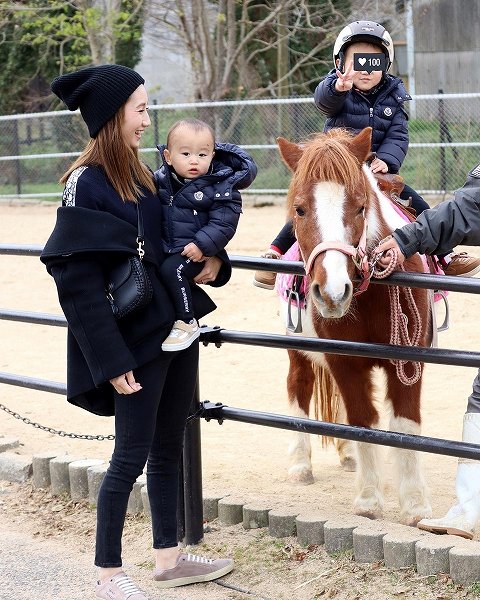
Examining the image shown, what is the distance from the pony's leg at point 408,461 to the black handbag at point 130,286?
1311mm

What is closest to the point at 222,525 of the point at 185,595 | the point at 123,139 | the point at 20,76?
the point at 185,595

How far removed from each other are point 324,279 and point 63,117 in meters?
14.7

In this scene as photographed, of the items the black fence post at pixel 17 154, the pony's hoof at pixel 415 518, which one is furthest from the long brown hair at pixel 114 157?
the black fence post at pixel 17 154

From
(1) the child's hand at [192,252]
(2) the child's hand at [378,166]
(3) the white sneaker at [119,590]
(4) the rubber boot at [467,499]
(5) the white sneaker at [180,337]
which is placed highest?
(2) the child's hand at [378,166]

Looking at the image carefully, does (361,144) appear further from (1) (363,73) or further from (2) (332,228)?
(1) (363,73)

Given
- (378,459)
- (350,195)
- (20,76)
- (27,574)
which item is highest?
(20,76)

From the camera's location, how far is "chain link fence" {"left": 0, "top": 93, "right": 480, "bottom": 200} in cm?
1406

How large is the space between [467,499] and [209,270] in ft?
4.16

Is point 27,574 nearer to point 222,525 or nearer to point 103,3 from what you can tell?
point 222,525

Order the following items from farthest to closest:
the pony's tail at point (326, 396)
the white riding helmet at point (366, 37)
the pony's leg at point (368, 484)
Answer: the pony's tail at point (326, 396)
the white riding helmet at point (366, 37)
the pony's leg at point (368, 484)

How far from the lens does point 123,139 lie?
321 centimetres

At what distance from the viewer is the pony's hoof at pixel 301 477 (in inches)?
193

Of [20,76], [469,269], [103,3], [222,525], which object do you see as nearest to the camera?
[222,525]

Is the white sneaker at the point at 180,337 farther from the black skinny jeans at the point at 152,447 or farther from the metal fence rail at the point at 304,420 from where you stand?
the metal fence rail at the point at 304,420
